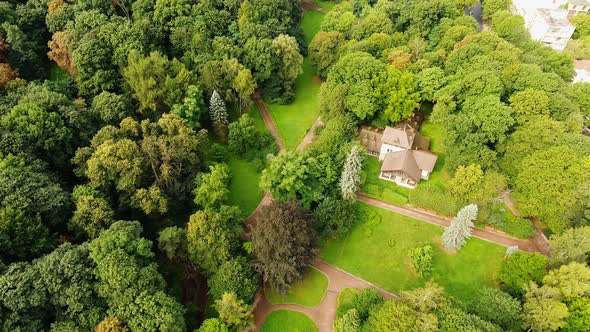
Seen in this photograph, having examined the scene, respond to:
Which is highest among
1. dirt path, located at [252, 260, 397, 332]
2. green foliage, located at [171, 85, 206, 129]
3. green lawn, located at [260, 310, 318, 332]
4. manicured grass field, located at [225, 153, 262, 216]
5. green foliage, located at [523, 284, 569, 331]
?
green foliage, located at [171, 85, 206, 129]

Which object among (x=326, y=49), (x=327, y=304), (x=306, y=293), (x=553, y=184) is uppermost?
(x=326, y=49)

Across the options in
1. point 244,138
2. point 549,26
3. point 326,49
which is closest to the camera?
point 244,138

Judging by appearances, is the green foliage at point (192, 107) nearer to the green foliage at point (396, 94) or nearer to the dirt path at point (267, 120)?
the dirt path at point (267, 120)

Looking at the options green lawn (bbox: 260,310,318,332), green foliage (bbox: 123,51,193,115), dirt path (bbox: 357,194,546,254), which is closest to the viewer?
green lawn (bbox: 260,310,318,332)

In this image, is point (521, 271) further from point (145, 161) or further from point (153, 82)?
point (153, 82)

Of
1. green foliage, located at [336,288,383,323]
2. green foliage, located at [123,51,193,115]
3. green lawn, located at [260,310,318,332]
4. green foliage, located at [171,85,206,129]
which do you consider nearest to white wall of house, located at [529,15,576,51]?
green foliage, located at [336,288,383,323]

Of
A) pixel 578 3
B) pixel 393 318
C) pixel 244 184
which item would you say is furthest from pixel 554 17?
pixel 393 318

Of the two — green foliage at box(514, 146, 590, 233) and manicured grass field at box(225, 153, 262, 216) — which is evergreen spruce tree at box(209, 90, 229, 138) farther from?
green foliage at box(514, 146, 590, 233)
